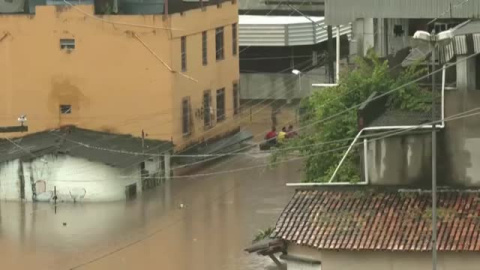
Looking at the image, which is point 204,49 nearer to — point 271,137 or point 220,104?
point 220,104

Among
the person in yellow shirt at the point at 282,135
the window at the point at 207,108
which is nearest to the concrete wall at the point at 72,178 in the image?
the person in yellow shirt at the point at 282,135

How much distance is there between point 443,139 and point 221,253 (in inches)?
253

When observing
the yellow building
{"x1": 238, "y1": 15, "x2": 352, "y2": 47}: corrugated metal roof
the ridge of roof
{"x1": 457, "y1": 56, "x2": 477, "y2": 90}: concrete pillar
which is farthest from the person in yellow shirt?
{"x1": 457, "y1": 56, "x2": 477, "y2": 90}: concrete pillar

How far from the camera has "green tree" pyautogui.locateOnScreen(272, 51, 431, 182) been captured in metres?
24.5

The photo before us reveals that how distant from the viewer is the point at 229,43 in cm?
4203

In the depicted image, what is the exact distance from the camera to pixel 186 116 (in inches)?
1511

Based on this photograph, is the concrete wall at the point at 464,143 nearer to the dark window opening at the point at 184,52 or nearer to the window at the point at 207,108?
the dark window opening at the point at 184,52

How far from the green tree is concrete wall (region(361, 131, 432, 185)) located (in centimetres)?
81

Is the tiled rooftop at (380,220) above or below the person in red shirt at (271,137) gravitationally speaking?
above

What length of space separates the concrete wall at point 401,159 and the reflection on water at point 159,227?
Answer: 11.9 feet

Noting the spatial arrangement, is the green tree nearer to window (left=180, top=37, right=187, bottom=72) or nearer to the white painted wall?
the white painted wall

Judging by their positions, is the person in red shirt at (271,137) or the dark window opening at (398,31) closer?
the dark window opening at (398,31)

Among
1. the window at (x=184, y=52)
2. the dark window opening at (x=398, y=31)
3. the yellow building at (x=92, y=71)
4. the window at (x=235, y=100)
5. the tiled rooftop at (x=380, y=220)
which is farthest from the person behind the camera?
the window at (x=235, y=100)

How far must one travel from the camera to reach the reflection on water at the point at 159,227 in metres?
28.3
